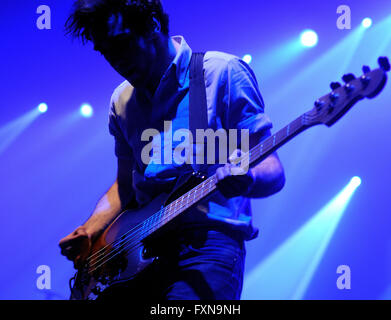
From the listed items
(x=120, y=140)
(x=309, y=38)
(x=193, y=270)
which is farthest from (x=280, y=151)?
(x=193, y=270)

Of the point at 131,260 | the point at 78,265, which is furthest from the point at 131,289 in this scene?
the point at 78,265

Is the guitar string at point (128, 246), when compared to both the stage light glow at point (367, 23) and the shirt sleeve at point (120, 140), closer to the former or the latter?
the shirt sleeve at point (120, 140)

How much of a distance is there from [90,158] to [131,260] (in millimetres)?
1430

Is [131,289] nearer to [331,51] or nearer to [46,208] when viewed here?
[46,208]

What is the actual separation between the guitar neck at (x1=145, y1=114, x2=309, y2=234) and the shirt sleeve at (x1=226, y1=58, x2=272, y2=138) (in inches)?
5.2

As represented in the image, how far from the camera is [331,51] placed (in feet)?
8.30

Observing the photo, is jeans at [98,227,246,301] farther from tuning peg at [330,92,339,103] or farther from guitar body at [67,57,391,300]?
tuning peg at [330,92,339,103]

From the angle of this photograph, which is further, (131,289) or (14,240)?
(14,240)

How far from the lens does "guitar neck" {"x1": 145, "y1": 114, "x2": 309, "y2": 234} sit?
4.29 ft

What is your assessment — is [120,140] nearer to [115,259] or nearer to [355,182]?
[115,259]

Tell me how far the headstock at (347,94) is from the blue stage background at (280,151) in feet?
3.91

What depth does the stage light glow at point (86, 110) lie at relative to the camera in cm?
278
